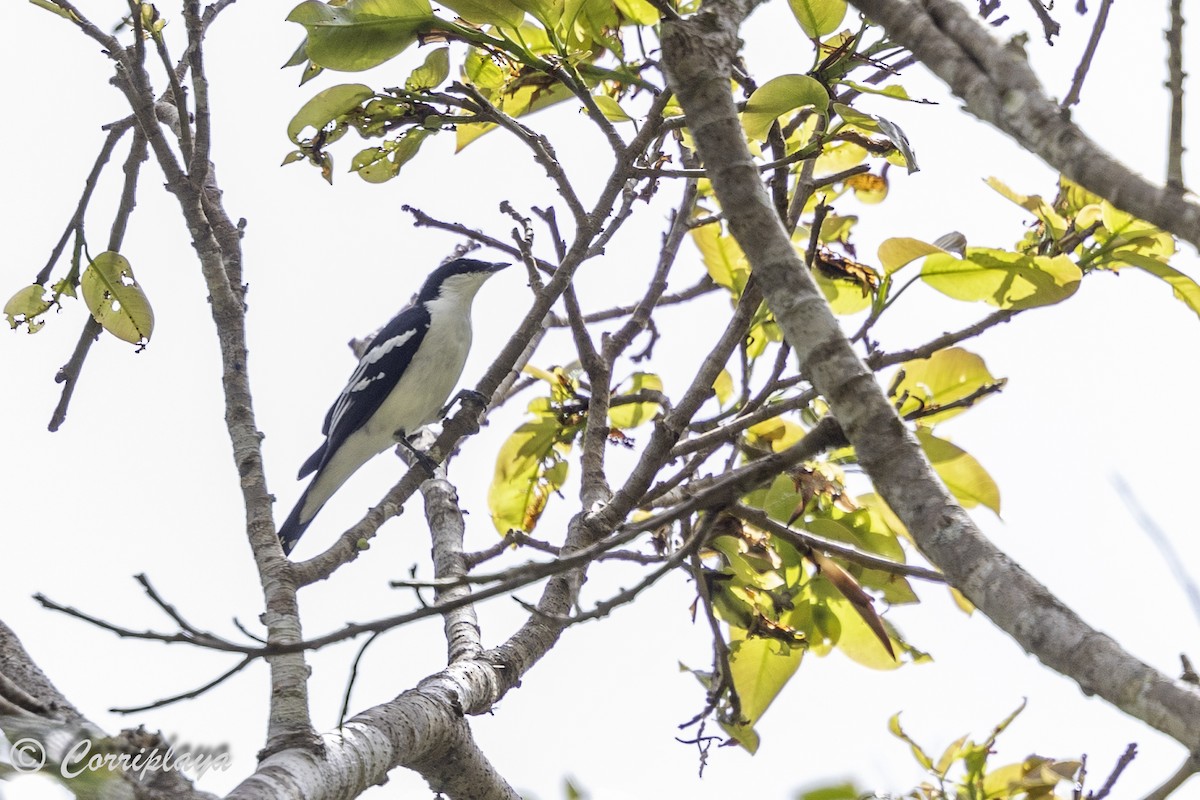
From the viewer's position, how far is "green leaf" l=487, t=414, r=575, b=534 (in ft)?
14.4

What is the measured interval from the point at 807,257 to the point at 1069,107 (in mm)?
1280

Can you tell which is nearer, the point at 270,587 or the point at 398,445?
the point at 270,587

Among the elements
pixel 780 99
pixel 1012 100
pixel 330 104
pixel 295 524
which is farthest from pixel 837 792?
pixel 295 524

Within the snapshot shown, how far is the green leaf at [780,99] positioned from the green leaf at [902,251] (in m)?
0.53

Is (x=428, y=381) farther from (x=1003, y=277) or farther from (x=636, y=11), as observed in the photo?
(x=1003, y=277)

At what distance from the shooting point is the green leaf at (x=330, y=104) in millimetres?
3277

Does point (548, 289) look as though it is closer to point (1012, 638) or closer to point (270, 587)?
point (270, 587)

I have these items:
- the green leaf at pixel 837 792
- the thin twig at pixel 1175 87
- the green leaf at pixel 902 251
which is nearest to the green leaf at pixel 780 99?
the green leaf at pixel 902 251

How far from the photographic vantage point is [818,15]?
2746mm

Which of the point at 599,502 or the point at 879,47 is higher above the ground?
the point at 879,47

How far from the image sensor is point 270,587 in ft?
9.60

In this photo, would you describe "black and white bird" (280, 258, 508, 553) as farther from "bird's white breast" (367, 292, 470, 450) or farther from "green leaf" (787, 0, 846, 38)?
"green leaf" (787, 0, 846, 38)

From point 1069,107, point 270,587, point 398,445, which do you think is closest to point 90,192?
point 270,587

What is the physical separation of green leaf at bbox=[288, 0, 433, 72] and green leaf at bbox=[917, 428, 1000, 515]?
1906 mm
